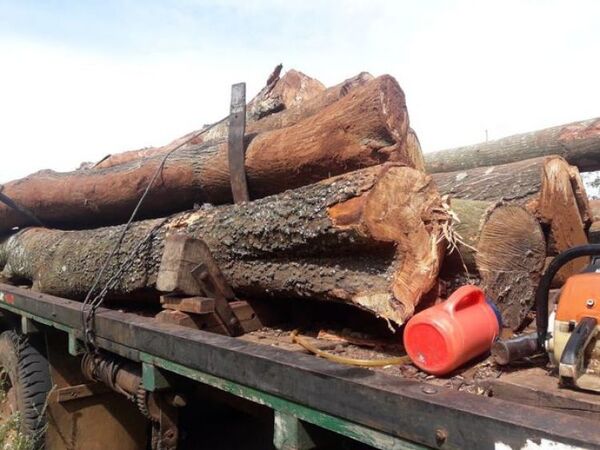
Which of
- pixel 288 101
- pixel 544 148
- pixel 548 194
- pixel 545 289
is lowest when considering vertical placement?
pixel 545 289

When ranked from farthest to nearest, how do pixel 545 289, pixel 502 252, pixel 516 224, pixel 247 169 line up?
pixel 247 169, pixel 516 224, pixel 502 252, pixel 545 289

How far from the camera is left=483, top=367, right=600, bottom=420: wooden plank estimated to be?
4.52 feet

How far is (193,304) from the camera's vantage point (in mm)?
2535

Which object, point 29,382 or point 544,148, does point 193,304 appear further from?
point 544,148

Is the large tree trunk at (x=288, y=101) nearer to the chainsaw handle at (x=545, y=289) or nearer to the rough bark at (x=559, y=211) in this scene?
the rough bark at (x=559, y=211)

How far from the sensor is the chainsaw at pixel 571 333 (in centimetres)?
145

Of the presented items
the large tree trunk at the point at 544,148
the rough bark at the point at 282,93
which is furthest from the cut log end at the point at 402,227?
the large tree trunk at the point at 544,148

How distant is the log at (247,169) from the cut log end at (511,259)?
52 centimetres

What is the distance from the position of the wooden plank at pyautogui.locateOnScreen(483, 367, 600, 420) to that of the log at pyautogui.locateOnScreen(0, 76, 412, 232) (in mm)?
1234

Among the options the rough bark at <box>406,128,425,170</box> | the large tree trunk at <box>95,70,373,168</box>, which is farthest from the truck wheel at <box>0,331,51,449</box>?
the rough bark at <box>406,128,425,170</box>

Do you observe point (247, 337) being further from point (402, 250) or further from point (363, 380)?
point (363, 380)

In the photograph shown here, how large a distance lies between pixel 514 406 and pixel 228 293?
1.83 m

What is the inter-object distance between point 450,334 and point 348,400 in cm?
48

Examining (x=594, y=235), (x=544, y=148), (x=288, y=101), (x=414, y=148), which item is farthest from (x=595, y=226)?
(x=288, y=101)
